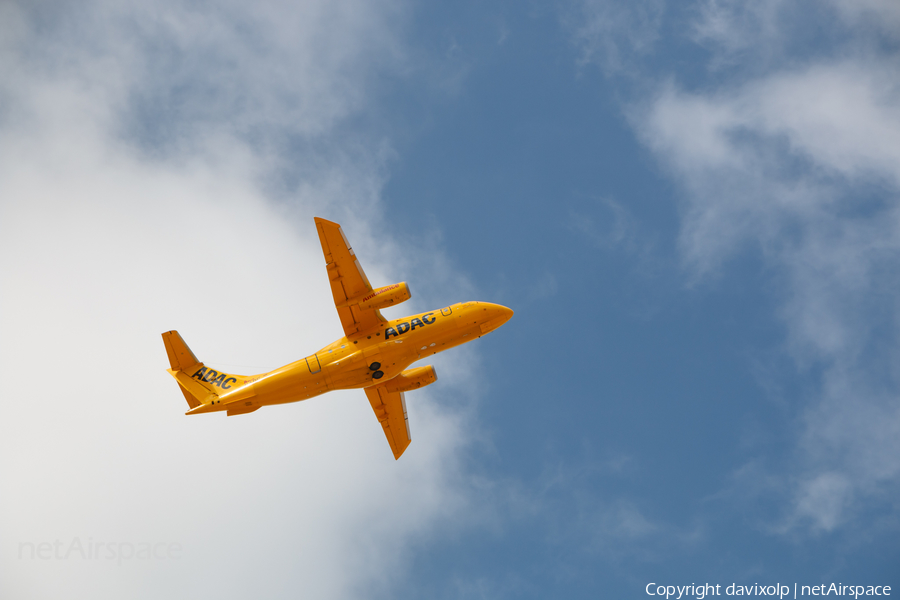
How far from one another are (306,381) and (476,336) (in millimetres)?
9658

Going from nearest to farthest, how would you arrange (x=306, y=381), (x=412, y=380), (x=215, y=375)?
(x=306, y=381) < (x=215, y=375) < (x=412, y=380)

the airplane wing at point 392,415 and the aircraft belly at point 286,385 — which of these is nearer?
the aircraft belly at point 286,385

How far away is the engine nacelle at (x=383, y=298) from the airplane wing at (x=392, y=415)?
708 centimetres

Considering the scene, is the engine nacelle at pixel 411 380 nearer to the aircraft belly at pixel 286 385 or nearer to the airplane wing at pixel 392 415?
the airplane wing at pixel 392 415

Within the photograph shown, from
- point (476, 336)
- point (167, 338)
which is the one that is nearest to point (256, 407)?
point (167, 338)

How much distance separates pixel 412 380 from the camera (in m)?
40.8

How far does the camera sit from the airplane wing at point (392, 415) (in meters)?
41.0

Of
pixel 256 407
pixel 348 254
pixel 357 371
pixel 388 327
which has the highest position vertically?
pixel 348 254

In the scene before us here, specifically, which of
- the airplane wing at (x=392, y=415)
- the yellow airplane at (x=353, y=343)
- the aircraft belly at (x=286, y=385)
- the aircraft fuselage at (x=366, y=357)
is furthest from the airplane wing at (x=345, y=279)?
the airplane wing at (x=392, y=415)

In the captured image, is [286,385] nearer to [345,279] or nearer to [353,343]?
[353,343]

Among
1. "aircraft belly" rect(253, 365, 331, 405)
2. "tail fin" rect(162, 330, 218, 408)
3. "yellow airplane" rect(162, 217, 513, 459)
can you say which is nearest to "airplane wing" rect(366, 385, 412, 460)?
"yellow airplane" rect(162, 217, 513, 459)

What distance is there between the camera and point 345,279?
35594 millimetres

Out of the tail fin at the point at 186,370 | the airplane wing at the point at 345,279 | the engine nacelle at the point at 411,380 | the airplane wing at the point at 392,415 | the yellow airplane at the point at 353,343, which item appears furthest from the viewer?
the airplane wing at the point at 392,415

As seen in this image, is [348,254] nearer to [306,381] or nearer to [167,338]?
[306,381]
